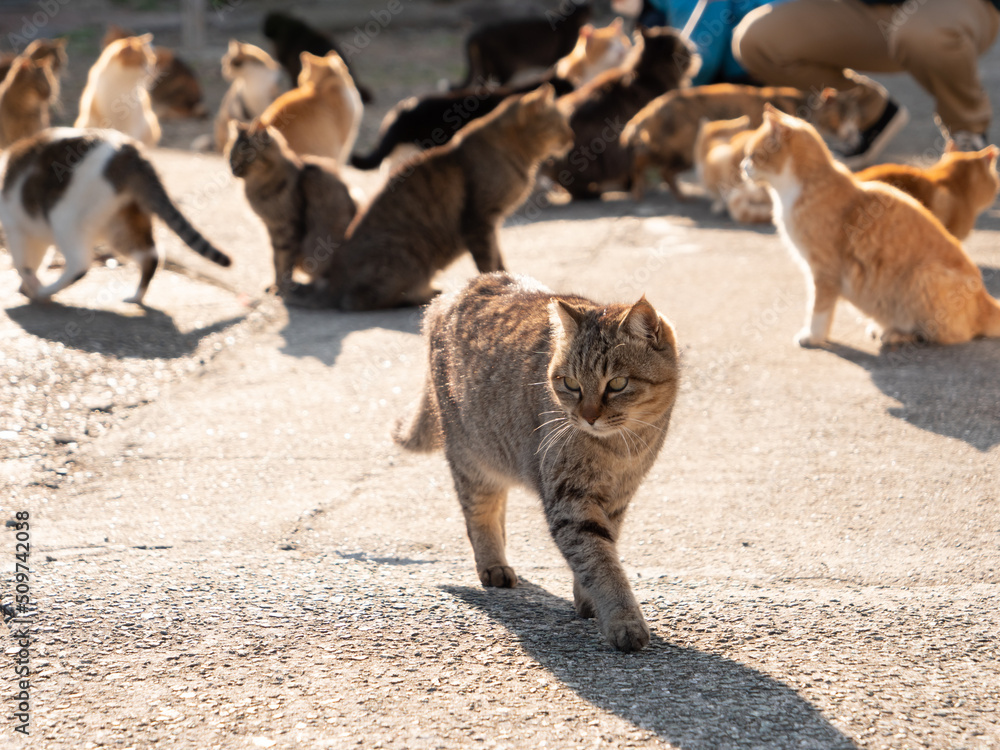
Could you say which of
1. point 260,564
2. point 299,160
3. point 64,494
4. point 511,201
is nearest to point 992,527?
point 260,564

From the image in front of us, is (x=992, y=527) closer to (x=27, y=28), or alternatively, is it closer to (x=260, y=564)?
(x=260, y=564)

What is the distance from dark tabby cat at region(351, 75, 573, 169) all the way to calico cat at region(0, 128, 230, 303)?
8.82 feet

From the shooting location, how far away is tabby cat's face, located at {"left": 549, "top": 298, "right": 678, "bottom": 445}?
239cm

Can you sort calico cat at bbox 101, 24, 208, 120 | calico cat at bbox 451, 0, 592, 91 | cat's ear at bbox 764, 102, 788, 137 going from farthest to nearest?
calico cat at bbox 451, 0, 592, 91 → calico cat at bbox 101, 24, 208, 120 → cat's ear at bbox 764, 102, 788, 137

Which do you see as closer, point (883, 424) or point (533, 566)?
point (533, 566)

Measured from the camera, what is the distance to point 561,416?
8.18 feet

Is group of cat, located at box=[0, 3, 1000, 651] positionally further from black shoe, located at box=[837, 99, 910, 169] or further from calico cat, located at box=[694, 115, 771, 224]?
black shoe, located at box=[837, 99, 910, 169]

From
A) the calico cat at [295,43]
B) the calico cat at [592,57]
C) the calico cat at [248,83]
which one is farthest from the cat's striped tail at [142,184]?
the calico cat at [295,43]

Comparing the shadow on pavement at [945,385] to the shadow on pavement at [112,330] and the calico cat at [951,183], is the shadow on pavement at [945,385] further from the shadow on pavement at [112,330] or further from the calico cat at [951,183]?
the shadow on pavement at [112,330]

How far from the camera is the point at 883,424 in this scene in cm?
368

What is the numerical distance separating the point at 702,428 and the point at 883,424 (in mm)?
641

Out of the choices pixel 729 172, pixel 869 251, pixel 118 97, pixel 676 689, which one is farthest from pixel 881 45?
pixel 676 689

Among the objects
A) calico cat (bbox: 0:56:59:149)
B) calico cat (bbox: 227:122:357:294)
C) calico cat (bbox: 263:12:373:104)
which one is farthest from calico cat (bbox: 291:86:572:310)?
calico cat (bbox: 263:12:373:104)

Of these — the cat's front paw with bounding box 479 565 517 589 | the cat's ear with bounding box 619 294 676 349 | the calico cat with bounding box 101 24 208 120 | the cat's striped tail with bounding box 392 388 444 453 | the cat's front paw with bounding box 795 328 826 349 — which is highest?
the cat's ear with bounding box 619 294 676 349
